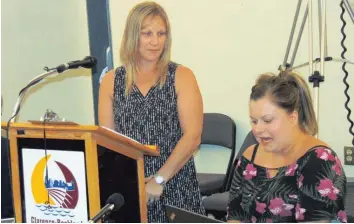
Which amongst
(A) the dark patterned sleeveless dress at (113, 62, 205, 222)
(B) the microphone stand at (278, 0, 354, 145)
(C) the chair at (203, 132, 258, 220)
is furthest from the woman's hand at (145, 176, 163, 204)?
(C) the chair at (203, 132, 258, 220)

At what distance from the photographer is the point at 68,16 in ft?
17.1

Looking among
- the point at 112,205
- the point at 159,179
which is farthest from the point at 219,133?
the point at 112,205

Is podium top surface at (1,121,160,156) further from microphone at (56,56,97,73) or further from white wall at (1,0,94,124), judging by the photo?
white wall at (1,0,94,124)

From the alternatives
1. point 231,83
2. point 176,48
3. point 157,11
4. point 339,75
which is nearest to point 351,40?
point 339,75

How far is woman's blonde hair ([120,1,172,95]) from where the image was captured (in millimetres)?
2646

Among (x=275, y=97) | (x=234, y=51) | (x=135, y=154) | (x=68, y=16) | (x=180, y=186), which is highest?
(x=68, y=16)

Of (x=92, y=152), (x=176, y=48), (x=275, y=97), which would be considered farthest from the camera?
(x=176, y=48)

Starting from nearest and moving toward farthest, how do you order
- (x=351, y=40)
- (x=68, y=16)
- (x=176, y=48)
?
(x=351, y=40) → (x=176, y=48) → (x=68, y=16)

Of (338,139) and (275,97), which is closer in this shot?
(275,97)

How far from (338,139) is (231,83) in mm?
901

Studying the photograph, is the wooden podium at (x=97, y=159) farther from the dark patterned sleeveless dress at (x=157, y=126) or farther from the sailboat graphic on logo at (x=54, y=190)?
the dark patterned sleeveless dress at (x=157, y=126)

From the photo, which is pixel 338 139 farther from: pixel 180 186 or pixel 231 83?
pixel 180 186

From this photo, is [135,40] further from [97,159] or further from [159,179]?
[97,159]

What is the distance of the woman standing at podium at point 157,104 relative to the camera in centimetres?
266
